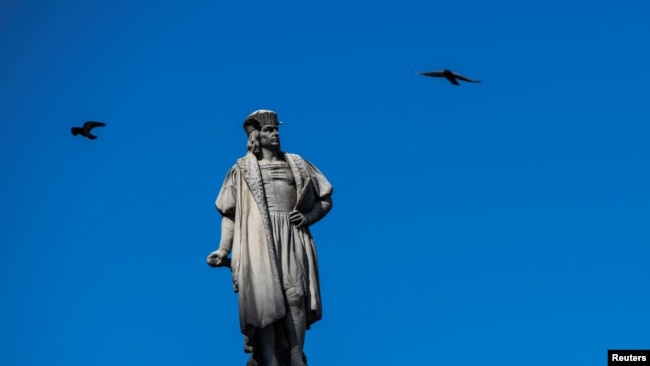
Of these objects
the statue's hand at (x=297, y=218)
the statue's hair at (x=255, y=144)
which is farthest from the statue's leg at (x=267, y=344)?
the statue's hair at (x=255, y=144)

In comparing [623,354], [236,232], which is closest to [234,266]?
[236,232]

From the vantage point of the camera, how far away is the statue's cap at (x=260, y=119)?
1500 inches

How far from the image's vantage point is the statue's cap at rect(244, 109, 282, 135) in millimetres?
38094

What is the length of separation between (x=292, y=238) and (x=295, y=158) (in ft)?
4.50

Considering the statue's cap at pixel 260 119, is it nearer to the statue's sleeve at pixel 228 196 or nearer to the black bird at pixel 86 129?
the statue's sleeve at pixel 228 196

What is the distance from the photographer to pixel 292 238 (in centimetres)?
3766

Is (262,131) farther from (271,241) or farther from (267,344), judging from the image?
(267,344)

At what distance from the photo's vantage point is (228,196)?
125 ft

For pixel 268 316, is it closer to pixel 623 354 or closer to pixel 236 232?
pixel 236 232

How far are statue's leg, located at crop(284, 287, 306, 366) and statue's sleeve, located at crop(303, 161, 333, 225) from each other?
142cm

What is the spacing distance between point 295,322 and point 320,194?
2241 millimetres

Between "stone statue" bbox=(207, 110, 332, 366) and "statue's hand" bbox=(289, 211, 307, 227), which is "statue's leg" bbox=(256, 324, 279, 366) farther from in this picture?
"statue's hand" bbox=(289, 211, 307, 227)

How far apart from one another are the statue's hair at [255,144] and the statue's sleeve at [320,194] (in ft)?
2.54

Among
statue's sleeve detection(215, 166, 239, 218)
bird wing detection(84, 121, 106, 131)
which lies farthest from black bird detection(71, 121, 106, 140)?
statue's sleeve detection(215, 166, 239, 218)
